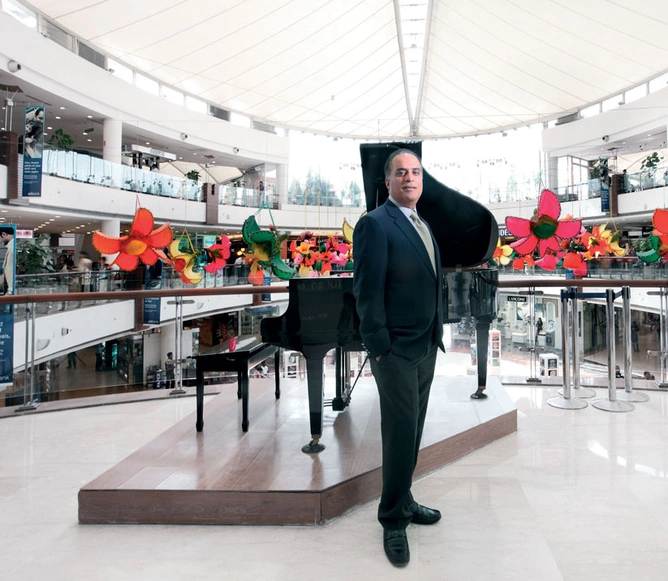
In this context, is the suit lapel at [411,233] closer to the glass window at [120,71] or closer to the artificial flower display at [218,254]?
the artificial flower display at [218,254]

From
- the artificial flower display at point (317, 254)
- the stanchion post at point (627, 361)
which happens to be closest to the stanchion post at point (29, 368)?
the artificial flower display at point (317, 254)

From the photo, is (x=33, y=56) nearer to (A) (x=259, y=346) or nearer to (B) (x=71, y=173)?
(B) (x=71, y=173)

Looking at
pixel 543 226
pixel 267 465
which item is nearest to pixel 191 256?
pixel 267 465

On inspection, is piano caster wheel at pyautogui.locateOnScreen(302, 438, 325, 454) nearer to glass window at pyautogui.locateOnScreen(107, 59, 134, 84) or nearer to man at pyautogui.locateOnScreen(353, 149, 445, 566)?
man at pyautogui.locateOnScreen(353, 149, 445, 566)

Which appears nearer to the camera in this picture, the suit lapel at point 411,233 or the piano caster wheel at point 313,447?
the suit lapel at point 411,233

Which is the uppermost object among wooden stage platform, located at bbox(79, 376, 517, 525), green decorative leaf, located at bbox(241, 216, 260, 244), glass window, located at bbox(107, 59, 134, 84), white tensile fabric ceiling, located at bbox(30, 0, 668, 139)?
white tensile fabric ceiling, located at bbox(30, 0, 668, 139)

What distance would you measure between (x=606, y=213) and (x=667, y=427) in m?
17.1

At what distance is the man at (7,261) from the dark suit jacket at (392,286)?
716 centimetres

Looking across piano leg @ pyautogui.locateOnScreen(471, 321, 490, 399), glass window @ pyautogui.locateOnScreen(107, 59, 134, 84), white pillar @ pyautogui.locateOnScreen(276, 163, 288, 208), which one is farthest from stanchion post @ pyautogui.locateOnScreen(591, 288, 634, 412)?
white pillar @ pyautogui.locateOnScreen(276, 163, 288, 208)

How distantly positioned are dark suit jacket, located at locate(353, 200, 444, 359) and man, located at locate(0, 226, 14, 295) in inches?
282

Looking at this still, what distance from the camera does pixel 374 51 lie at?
20.3 meters

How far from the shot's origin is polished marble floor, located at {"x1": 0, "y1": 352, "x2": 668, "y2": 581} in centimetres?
183

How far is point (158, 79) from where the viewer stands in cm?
1883

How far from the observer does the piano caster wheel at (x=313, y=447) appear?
261 centimetres
